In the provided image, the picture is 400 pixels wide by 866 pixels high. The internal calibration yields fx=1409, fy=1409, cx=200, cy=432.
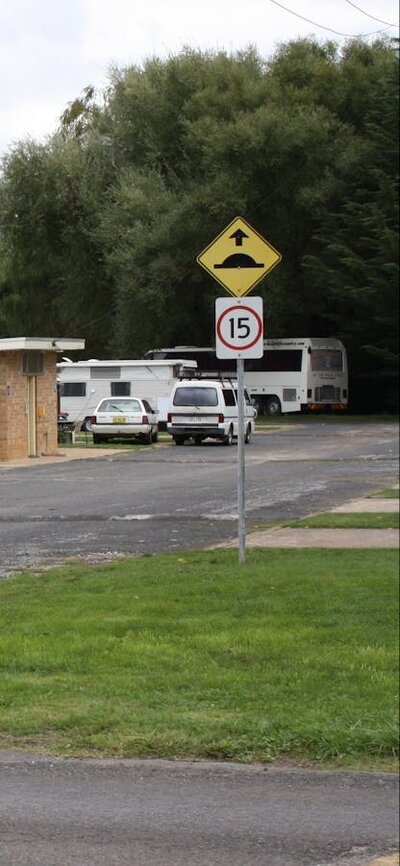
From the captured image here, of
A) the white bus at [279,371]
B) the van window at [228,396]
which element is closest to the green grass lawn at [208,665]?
the van window at [228,396]

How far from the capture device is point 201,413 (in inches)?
1378

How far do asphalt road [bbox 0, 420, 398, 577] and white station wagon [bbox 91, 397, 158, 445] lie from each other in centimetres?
254

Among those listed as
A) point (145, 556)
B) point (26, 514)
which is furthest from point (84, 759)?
point (26, 514)

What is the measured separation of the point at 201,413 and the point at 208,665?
27.8 m

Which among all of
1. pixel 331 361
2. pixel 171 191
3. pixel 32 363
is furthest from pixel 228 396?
pixel 171 191

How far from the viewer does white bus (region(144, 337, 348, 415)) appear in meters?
42.3

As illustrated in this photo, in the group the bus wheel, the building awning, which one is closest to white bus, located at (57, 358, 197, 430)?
the bus wheel

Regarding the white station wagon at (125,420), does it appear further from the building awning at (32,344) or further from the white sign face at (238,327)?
the white sign face at (238,327)

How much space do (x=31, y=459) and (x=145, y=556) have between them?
707 inches

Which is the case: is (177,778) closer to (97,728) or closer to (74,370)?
(97,728)

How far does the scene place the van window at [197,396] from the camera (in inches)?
1377

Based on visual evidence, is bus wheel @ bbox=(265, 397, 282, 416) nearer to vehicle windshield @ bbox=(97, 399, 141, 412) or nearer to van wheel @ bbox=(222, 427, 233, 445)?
vehicle windshield @ bbox=(97, 399, 141, 412)

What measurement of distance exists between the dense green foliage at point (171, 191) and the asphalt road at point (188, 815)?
3719 centimetres

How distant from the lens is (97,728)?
618 centimetres
